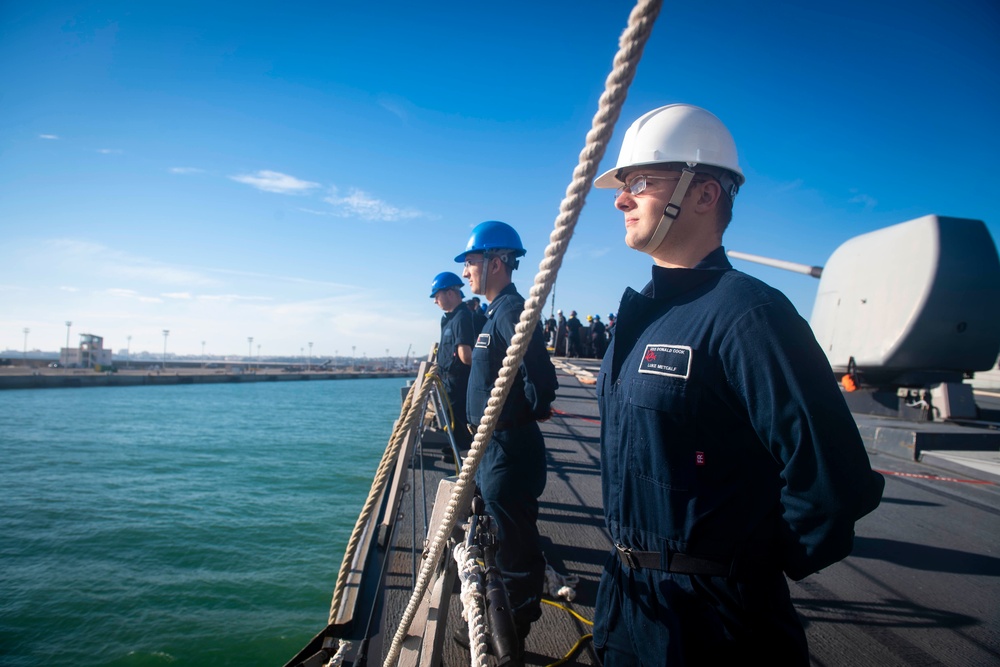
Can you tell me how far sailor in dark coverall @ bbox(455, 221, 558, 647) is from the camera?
8.14 ft

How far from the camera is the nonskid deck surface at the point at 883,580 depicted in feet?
8.11

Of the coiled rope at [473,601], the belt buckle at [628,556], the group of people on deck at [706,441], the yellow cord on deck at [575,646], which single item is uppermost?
the group of people on deck at [706,441]

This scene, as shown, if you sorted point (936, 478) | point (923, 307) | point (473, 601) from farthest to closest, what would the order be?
point (923, 307), point (936, 478), point (473, 601)

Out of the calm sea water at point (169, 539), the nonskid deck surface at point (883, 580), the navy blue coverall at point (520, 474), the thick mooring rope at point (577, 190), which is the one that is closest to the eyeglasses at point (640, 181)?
the thick mooring rope at point (577, 190)

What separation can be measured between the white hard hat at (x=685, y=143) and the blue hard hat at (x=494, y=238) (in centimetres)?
175

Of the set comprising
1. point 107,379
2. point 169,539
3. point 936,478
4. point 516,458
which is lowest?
point 169,539

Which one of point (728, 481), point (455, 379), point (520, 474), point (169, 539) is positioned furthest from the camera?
point (169, 539)

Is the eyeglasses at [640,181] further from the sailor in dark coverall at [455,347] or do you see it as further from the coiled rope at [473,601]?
the sailor in dark coverall at [455,347]

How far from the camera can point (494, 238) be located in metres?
3.29

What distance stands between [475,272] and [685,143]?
1864 millimetres

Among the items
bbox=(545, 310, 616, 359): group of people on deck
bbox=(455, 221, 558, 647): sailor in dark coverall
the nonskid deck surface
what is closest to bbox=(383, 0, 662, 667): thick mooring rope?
bbox=(455, 221, 558, 647): sailor in dark coverall

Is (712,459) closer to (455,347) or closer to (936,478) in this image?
(455,347)

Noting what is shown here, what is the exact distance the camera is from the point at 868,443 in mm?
6508

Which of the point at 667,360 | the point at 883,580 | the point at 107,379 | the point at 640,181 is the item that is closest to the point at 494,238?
the point at 640,181
